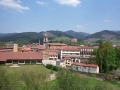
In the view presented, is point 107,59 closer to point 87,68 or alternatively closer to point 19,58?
point 87,68

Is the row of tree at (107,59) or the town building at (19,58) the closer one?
the row of tree at (107,59)

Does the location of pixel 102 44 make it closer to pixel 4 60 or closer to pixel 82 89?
pixel 4 60

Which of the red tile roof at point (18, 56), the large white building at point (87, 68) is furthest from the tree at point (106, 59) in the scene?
the red tile roof at point (18, 56)

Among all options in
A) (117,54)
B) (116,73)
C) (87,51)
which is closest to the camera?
(116,73)

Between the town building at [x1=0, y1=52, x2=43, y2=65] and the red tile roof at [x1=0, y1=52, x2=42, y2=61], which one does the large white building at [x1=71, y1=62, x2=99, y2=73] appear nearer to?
the town building at [x1=0, y1=52, x2=43, y2=65]

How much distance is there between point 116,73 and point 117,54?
7.92m

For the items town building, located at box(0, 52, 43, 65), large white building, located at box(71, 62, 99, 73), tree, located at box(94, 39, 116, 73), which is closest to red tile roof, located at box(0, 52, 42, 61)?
town building, located at box(0, 52, 43, 65)

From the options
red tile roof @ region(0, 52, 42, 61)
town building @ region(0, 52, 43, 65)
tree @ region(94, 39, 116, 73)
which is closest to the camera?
tree @ region(94, 39, 116, 73)

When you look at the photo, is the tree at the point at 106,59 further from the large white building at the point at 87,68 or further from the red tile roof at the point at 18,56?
the red tile roof at the point at 18,56

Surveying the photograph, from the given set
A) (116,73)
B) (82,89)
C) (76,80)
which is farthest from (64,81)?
(116,73)

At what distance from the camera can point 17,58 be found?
37812 mm

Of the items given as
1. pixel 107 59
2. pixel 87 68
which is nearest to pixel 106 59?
pixel 107 59

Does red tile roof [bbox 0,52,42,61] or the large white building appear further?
red tile roof [bbox 0,52,42,61]

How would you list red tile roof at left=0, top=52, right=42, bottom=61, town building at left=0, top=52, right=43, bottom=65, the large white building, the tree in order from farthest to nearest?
red tile roof at left=0, top=52, right=42, bottom=61
town building at left=0, top=52, right=43, bottom=65
the large white building
the tree
